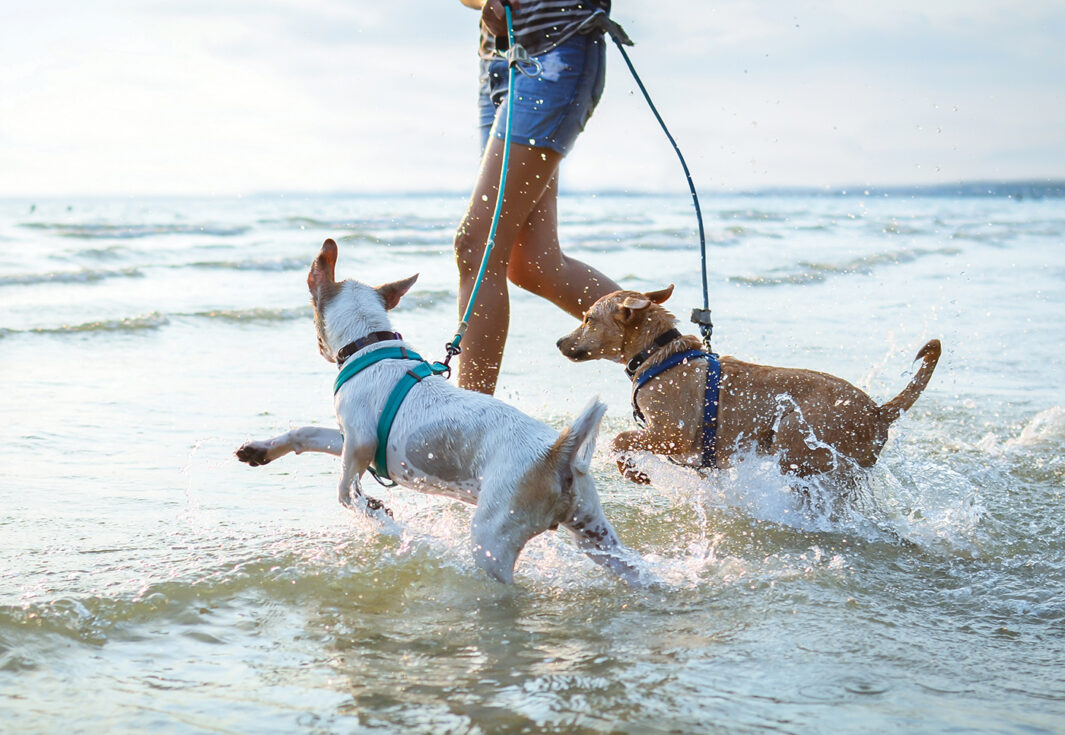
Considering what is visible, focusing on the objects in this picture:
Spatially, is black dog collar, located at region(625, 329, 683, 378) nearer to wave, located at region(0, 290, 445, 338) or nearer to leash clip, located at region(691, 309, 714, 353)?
leash clip, located at region(691, 309, 714, 353)

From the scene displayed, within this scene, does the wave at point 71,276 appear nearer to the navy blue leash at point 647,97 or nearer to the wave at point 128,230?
the wave at point 128,230

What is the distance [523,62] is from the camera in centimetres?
429

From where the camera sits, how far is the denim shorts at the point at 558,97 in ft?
14.0

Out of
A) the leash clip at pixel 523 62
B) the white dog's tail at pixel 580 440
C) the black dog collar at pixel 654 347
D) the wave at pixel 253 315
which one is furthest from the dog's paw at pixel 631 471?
the wave at pixel 253 315

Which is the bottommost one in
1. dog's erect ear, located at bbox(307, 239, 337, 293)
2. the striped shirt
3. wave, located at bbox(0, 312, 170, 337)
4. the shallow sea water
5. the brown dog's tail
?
the shallow sea water

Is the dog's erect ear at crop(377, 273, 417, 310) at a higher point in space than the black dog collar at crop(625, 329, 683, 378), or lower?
higher

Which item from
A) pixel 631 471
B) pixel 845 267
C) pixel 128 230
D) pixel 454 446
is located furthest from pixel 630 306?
pixel 128 230

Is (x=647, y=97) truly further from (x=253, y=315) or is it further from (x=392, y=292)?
(x=253, y=315)

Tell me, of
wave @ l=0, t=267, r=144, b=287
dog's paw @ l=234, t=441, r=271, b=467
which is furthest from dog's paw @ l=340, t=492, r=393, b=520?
wave @ l=0, t=267, r=144, b=287

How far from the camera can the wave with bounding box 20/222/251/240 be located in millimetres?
17891

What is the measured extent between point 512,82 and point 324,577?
7.24 ft

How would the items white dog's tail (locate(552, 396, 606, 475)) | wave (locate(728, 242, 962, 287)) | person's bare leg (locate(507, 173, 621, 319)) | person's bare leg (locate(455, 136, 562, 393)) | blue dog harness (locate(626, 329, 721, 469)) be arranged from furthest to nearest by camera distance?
wave (locate(728, 242, 962, 287)), person's bare leg (locate(507, 173, 621, 319)), person's bare leg (locate(455, 136, 562, 393)), blue dog harness (locate(626, 329, 721, 469)), white dog's tail (locate(552, 396, 606, 475))

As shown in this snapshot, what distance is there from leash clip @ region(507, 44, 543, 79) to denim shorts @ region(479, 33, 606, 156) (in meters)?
0.02

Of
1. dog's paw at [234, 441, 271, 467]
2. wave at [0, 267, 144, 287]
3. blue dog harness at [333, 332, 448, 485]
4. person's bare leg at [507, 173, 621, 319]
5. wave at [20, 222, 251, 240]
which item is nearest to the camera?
blue dog harness at [333, 332, 448, 485]
